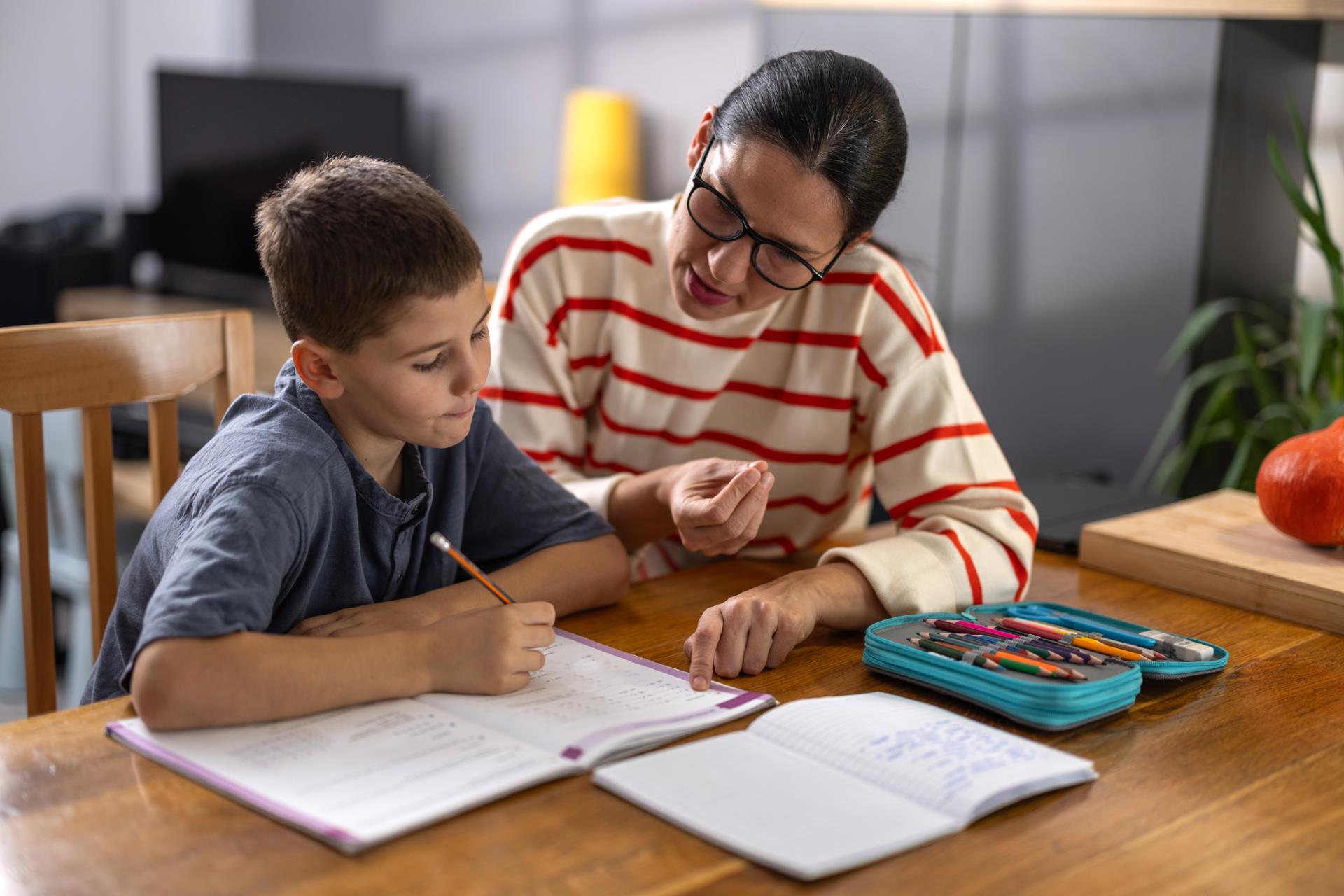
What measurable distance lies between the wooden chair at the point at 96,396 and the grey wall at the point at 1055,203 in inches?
48.2

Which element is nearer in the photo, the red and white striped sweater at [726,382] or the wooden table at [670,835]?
the wooden table at [670,835]

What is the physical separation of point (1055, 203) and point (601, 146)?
3.92 ft

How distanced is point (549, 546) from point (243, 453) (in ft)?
1.04

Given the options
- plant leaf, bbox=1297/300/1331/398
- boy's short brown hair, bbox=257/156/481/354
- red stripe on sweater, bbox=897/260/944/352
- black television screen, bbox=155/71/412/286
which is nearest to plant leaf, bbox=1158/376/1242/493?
plant leaf, bbox=1297/300/1331/398

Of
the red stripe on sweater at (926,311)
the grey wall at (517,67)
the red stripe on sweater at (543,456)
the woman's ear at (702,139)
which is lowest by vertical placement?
the red stripe on sweater at (543,456)

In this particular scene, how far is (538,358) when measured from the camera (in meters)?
1.39

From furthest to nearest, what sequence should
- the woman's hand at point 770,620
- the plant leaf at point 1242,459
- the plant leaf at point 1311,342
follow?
the plant leaf at point 1242,459
the plant leaf at point 1311,342
the woman's hand at point 770,620

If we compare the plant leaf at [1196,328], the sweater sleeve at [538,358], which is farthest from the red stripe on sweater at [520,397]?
the plant leaf at [1196,328]

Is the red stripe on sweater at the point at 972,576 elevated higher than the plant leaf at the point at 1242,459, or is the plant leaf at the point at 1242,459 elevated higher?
the red stripe on sweater at the point at 972,576

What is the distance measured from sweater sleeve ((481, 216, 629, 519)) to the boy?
0.85 feet

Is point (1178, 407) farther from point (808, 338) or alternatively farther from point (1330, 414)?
point (808, 338)

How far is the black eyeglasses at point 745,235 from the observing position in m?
1.15

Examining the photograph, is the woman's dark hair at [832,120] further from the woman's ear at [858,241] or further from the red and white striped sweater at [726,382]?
the red and white striped sweater at [726,382]

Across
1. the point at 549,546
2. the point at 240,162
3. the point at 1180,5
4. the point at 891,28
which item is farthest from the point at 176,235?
the point at 549,546
